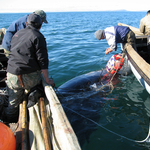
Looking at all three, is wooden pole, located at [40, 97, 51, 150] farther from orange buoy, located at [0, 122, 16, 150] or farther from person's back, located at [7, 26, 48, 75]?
→ person's back, located at [7, 26, 48, 75]

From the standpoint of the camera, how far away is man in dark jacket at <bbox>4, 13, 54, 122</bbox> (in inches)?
103

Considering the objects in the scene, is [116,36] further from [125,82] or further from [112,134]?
[112,134]

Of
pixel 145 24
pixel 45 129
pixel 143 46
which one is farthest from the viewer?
pixel 143 46

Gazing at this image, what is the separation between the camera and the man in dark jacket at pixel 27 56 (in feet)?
8.57

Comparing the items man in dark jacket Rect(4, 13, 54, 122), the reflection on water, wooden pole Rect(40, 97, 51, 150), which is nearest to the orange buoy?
wooden pole Rect(40, 97, 51, 150)

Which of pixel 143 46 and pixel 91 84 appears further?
pixel 143 46

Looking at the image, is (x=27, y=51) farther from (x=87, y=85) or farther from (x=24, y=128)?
(x=87, y=85)

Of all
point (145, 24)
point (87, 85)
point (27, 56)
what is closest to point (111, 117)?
point (87, 85)

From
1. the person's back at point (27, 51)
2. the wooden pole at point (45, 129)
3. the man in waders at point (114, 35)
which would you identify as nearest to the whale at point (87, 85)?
the man in waders at point (114, 35)

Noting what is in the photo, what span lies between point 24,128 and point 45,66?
127cm

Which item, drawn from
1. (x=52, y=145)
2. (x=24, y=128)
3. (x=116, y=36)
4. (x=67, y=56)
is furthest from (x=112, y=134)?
(x=67, y=56)

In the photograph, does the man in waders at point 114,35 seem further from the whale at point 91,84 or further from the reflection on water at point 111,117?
the reflection on water at point 111,117

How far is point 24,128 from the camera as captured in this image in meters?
2.56

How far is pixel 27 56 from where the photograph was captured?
8.82ft
